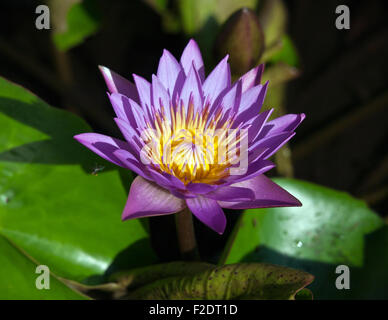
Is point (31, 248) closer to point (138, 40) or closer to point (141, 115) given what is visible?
point (141, 115)

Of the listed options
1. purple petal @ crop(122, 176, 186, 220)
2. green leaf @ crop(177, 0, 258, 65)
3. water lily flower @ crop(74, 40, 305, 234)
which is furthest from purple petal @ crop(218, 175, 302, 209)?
green leaf @ crop(177, 0, 258, 65)

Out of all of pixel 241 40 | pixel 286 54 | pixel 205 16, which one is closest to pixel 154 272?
pixel 241 40

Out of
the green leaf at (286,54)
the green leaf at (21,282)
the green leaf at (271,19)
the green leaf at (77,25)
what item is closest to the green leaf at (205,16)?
the green leaf at (271,19)

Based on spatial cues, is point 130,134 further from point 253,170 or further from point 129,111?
point 253,170

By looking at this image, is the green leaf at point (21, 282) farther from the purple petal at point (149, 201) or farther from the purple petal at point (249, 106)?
the purple petal at point (249, 106)

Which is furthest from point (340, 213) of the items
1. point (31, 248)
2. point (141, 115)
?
point (31, 248)

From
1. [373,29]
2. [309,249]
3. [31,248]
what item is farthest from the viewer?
[373,29]

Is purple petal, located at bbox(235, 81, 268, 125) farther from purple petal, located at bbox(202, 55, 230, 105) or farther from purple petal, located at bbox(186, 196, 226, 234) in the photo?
purple petal, located at bbox(186, 196, 226, 234)
